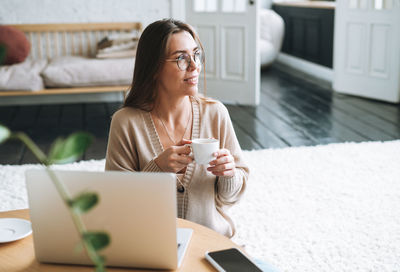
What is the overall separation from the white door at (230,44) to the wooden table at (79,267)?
12.6ft

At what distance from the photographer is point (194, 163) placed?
1.45m

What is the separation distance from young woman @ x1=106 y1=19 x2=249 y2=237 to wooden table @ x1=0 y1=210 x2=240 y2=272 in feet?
0.78

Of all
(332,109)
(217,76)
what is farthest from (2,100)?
(332,109)

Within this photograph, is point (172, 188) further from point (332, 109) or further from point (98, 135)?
point (332, 109)

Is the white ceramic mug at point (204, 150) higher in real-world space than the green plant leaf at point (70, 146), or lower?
lower

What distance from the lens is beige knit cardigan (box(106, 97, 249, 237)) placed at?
145cm

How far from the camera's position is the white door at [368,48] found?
4.79 m

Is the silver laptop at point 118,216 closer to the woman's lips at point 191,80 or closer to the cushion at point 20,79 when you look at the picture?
the woman's lips at point 191,80

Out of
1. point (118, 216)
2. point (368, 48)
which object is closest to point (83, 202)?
point (118, 216)

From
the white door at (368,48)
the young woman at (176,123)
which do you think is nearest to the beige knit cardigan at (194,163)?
the young woman at (176,123)

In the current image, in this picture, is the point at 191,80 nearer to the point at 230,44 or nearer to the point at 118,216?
the point at 118,216

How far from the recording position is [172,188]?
856 millimetres

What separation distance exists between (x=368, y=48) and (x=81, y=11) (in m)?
2.90

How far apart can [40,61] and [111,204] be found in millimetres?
4314
